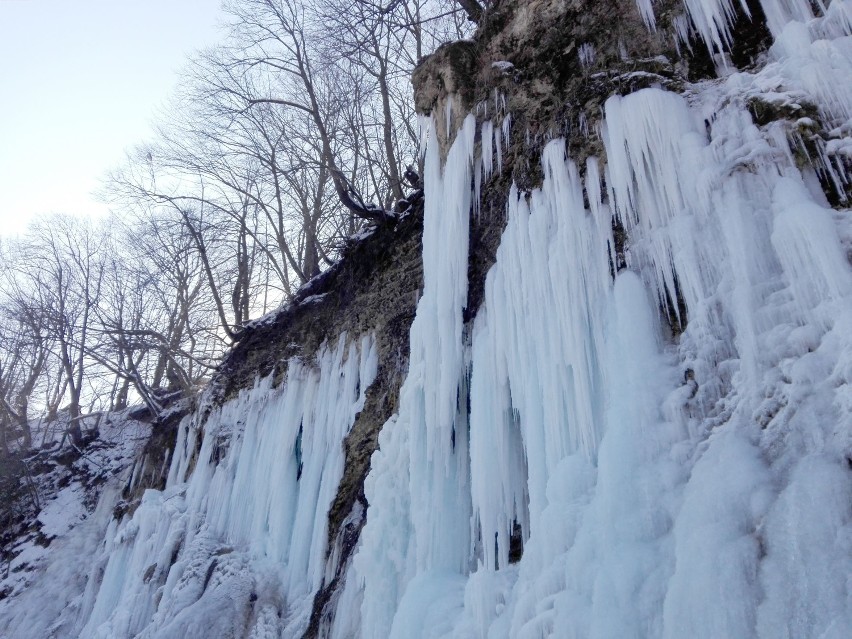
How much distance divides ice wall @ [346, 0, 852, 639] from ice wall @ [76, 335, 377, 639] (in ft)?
5.74

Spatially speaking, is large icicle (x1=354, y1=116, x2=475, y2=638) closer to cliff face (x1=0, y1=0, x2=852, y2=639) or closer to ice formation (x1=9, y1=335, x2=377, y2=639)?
cliff face (x1=0, y1=0, x2=852, y2=639)

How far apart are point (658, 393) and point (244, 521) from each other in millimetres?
5616

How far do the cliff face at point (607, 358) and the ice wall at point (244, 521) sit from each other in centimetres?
6

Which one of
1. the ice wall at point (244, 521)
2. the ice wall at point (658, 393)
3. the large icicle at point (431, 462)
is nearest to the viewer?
the ice wall at point (658, 393)

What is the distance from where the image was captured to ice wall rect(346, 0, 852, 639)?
198 cm

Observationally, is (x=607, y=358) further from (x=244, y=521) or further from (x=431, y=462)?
(x=244, y=521)

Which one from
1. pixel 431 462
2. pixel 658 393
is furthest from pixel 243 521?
pixel 658 393

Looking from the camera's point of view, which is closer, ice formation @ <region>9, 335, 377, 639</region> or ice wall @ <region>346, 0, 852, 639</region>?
ice wall @ <region>346, 0, 852, 639</region>

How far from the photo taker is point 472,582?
10.3ft

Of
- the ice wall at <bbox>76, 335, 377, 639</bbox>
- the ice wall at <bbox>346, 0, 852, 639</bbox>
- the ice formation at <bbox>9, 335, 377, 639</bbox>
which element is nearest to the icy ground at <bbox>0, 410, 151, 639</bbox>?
the ice formation at <bbox>9, 335, 377, 639</bbox>

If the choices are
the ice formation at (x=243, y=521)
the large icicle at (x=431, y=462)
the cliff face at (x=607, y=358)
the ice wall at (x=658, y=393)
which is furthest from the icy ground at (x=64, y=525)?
the ice wall at (x=658, y=393)

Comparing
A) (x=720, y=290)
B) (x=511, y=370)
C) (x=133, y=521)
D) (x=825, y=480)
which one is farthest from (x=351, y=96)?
(x=825, y=480)

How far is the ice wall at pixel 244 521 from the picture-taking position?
5.61 metres

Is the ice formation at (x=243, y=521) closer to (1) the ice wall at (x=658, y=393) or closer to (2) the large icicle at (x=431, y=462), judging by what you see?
(2) the large icicle at (x=431, y=462)
